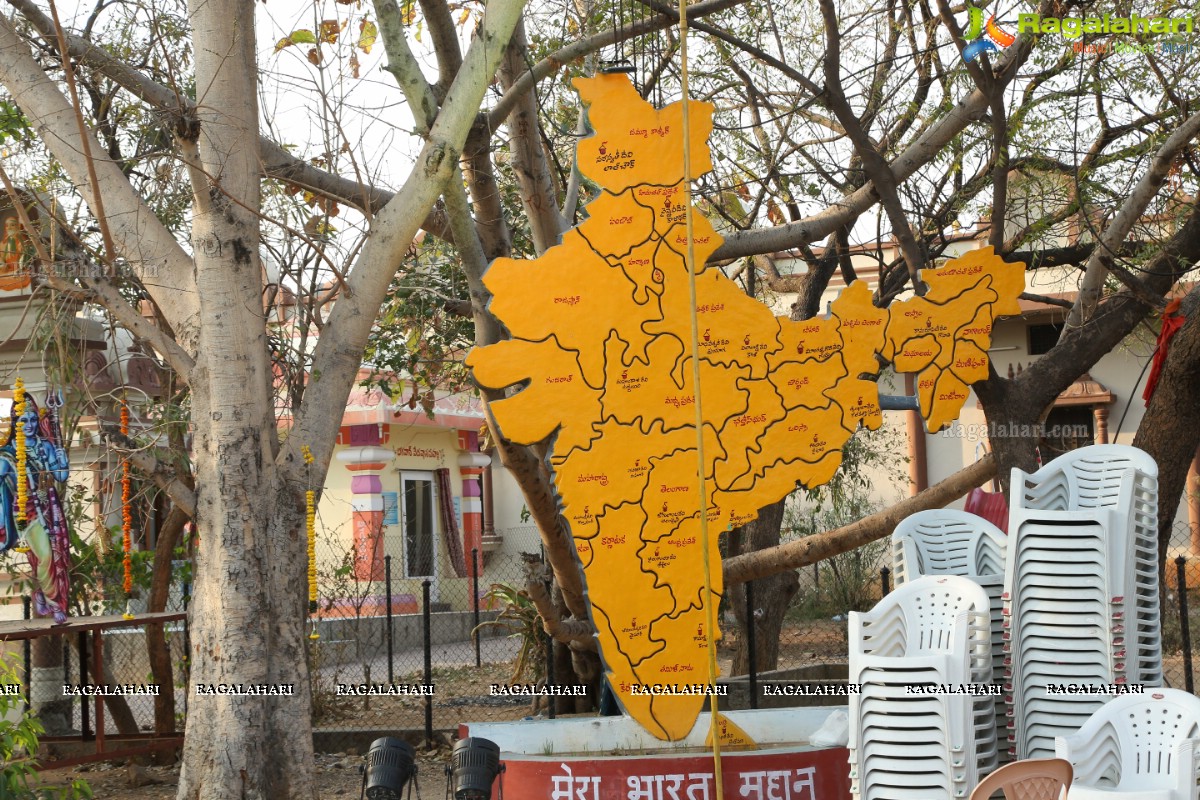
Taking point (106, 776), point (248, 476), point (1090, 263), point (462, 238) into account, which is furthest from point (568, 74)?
point (106, 776)

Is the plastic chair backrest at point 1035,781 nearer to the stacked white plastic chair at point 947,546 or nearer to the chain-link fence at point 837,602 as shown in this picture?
the stacked white plastic chair at point 947,546

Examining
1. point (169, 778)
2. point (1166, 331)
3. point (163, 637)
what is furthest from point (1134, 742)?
point (163, 637)

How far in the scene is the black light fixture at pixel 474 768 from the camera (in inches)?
167

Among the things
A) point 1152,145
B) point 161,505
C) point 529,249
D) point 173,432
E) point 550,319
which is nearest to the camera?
point 550,319

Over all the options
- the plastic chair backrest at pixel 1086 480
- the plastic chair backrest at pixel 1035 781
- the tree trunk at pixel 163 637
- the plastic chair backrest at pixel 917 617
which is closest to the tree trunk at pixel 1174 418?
the plastic chair backrest at pixel 1086 480

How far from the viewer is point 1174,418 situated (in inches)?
253

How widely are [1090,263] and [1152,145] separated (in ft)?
3.33

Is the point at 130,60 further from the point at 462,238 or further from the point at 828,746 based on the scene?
the point at 828,746

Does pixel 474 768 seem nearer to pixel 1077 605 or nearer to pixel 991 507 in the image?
pixel 1077 605

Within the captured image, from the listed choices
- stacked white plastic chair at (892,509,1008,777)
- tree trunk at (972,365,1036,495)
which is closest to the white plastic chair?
stacked white plastic chair at (892,509,1008,777)

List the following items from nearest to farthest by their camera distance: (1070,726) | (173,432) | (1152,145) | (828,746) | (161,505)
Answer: (1070,726) < (828,746) < (1152,145) < (173,432) < (161,505)

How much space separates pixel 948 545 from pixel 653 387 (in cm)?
166

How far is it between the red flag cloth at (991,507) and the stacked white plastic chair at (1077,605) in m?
2.16

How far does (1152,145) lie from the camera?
7.42 meters
